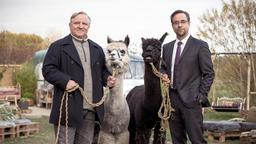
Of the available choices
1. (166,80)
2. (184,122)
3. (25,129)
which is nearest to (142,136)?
(184,122)

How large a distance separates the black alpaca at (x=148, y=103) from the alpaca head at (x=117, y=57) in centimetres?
28

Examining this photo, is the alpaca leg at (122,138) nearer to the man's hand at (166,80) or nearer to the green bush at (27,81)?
the man's hand at (166,80)

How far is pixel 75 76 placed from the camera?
13.3 ft

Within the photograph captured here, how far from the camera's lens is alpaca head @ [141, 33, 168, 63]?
4.84m

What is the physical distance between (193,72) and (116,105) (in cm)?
94

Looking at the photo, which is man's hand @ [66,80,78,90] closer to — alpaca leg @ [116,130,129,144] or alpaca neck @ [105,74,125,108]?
alpaca neck @ [105,74,125,108]

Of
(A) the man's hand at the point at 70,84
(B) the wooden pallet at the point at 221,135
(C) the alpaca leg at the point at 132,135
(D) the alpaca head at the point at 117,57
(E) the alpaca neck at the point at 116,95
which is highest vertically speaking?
(D) the alpaca head at the point at 117,57

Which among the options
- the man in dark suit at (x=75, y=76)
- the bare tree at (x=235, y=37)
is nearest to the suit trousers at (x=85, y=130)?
the man in dark suit at (x=75, y=76)

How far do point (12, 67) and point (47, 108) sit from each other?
483cm

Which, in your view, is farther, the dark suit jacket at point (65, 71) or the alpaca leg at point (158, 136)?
the alpaca leg at point (158, 136)

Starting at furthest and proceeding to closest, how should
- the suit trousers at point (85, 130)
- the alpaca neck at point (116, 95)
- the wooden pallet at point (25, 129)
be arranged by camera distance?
the wooden pallet at point (25, 129), the alpaca neck at point (116, 95), the suit trousers at point (85, 130)

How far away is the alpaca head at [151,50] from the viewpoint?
15.9 feet

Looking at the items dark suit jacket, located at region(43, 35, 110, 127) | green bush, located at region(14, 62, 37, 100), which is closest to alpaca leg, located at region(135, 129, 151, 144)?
dark suit jacket, located at region(43, 35, 110, 127)

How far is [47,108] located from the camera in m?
17.9
